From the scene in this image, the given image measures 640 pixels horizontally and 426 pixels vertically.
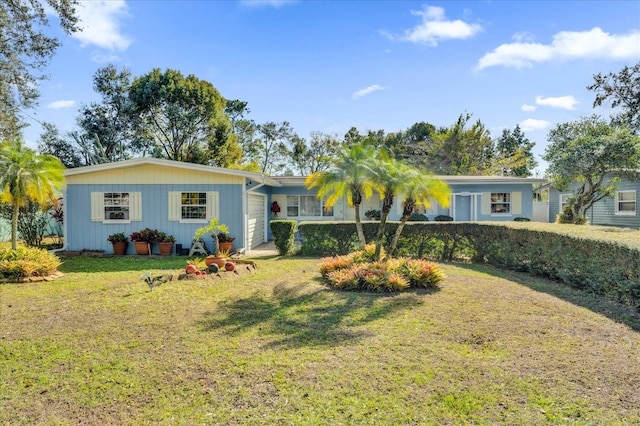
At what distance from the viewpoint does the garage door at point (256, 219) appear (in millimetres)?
14016

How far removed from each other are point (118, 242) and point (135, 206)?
51.8 inches

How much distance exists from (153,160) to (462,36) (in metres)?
10.3

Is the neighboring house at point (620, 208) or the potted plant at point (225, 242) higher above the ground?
the neighboring house at point (620, 208)

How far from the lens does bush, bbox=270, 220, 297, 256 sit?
41.2ft

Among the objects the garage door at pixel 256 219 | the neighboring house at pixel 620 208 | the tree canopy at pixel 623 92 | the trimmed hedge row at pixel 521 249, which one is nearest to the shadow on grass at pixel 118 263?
the garage door at pixel 256 219

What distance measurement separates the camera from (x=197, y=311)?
6035mm

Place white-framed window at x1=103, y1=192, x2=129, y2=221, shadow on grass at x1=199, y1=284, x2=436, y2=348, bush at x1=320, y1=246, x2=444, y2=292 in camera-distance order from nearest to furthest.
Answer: shadow on grass at x1=199, y1=284, x2=436, y2=348 → bush at x1=320, y1=246, x2=444, y2=292 → white-framed window at x1=103, y1=192, x2=129, y2=221

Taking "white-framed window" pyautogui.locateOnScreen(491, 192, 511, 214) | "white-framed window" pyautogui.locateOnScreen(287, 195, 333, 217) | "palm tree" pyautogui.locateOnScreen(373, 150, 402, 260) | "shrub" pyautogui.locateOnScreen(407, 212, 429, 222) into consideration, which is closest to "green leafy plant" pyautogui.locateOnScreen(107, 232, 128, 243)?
"white-framed window" pyautogui.locateOnScreen(287, 195, 333, 217)

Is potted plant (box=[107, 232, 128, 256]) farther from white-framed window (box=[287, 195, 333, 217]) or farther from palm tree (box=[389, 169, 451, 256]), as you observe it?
palm tree (box=[389, 169, 451, 256])

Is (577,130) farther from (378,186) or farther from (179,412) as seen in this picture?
(179,412)

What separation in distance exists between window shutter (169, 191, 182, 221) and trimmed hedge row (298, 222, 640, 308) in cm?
432

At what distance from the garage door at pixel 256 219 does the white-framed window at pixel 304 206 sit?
1.82m

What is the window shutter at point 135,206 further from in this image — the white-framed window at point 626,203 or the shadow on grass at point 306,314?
the white-framed window at point 626,203

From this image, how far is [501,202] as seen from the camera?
1828 cm
